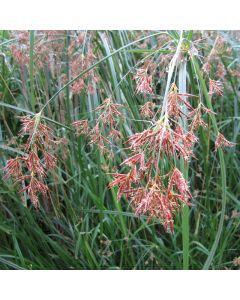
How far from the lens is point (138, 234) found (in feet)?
3.93

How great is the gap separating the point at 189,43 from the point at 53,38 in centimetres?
46

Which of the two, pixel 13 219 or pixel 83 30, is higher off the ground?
pixel 83 30
